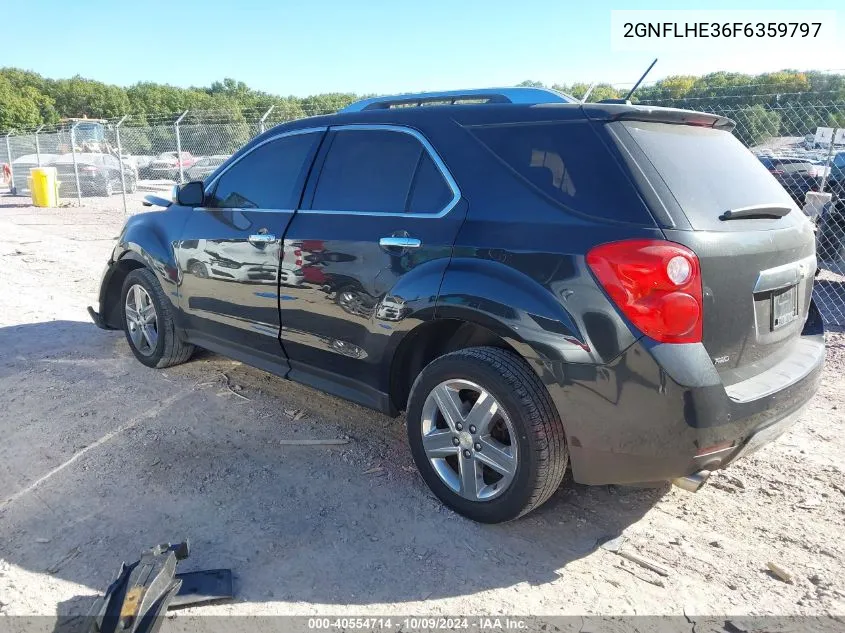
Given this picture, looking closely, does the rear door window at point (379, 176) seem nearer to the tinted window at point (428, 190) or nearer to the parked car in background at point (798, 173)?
the tinted window at point (428, 190)

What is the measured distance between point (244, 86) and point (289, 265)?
84.7 m

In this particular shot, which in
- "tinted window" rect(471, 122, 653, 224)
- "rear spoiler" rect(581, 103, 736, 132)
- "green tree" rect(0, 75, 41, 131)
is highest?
"green tree" rect(0, 75, 41, 131)

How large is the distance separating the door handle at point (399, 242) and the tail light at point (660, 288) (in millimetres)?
961

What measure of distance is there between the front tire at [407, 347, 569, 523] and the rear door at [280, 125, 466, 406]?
32cm

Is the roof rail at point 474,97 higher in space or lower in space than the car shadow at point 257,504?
higher

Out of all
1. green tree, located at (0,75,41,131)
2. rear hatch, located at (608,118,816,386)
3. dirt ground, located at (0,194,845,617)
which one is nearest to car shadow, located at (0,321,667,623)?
dirt ground, located at (0,194,845,617)

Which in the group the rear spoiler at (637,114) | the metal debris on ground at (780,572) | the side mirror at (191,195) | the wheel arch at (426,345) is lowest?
the metal debris on ground at (780,572)

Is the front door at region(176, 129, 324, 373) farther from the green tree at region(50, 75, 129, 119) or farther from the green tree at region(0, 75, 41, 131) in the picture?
the green tree at region(50, 75, 129, 119)

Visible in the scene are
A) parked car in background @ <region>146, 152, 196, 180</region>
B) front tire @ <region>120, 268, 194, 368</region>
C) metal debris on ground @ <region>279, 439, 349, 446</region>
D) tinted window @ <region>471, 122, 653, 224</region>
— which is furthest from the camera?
parked car in background @ <region>146, 152, 196, 180</region>

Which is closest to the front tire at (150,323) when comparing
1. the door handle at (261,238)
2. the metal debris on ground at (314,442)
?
the door handle at (261,238)

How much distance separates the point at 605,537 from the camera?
2.91 m

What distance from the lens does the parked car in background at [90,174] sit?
20.1 metres

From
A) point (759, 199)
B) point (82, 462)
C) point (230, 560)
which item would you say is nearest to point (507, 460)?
point (230, 560)

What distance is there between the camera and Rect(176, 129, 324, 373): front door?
3785mm
